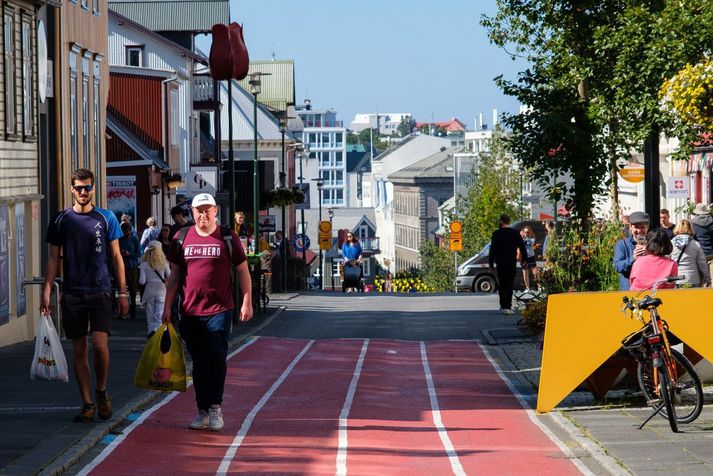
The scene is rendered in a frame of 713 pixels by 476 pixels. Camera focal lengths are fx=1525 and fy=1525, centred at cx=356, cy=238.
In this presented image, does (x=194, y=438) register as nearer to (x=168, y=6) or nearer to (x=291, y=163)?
(x=168, y=6)

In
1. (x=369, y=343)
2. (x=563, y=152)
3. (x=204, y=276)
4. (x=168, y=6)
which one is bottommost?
(x=369, y=343)

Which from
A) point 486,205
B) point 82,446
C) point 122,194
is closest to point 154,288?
point 82,446

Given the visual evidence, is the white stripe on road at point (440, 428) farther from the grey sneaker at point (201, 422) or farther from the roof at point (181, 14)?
the roof at point (181, 14)

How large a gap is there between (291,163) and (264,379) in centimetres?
8782

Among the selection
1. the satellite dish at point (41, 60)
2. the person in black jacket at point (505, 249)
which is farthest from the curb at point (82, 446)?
the person in black jacket at point (505, 249)

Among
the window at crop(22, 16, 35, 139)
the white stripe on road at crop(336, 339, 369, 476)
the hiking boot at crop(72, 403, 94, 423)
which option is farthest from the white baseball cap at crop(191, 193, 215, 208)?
the window at crop(22, 16, 35, 139)

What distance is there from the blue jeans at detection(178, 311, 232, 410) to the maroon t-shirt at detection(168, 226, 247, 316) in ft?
0.26

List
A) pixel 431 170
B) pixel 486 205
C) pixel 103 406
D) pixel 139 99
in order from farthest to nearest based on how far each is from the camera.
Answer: pixel 431 170, pixel 486 205, pixel 139 99, pixel 103 406

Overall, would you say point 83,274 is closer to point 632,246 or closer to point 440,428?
point 440,428

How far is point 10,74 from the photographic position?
22922mm

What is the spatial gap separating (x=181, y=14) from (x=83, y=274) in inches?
2059

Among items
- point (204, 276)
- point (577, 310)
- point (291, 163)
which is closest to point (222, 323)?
point (204, 276)

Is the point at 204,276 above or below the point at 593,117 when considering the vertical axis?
below

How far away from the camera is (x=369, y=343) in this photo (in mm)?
22938
